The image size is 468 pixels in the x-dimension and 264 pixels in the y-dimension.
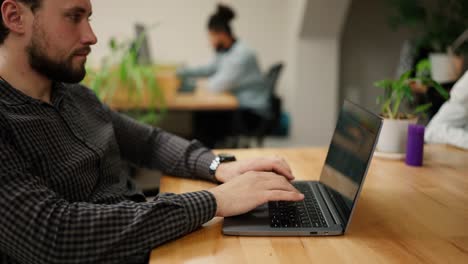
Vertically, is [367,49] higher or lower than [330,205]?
higher

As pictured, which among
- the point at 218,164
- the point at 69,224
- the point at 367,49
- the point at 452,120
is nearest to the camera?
the point at 69,224

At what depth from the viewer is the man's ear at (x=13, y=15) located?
1.03 meters

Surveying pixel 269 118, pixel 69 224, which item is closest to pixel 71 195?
pixel 69 224

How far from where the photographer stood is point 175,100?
311cm

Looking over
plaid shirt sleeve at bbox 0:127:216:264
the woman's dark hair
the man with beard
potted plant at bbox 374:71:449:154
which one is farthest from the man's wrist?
the woman's dark hair

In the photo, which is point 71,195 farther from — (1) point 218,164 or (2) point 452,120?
(2) point 452,120

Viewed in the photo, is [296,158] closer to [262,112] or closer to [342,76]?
[262,112]

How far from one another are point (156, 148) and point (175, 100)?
1.71 m

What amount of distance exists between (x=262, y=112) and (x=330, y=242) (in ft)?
8.87

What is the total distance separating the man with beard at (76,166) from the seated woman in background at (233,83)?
212 cm

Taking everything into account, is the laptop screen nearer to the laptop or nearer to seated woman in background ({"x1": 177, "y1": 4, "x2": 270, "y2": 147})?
the laptop

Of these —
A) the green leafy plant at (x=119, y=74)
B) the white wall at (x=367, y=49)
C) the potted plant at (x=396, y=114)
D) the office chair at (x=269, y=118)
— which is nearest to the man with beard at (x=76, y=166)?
the potted plant at (x=396, y=114)

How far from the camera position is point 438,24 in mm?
3611

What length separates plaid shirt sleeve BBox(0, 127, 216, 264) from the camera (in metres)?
0.80
